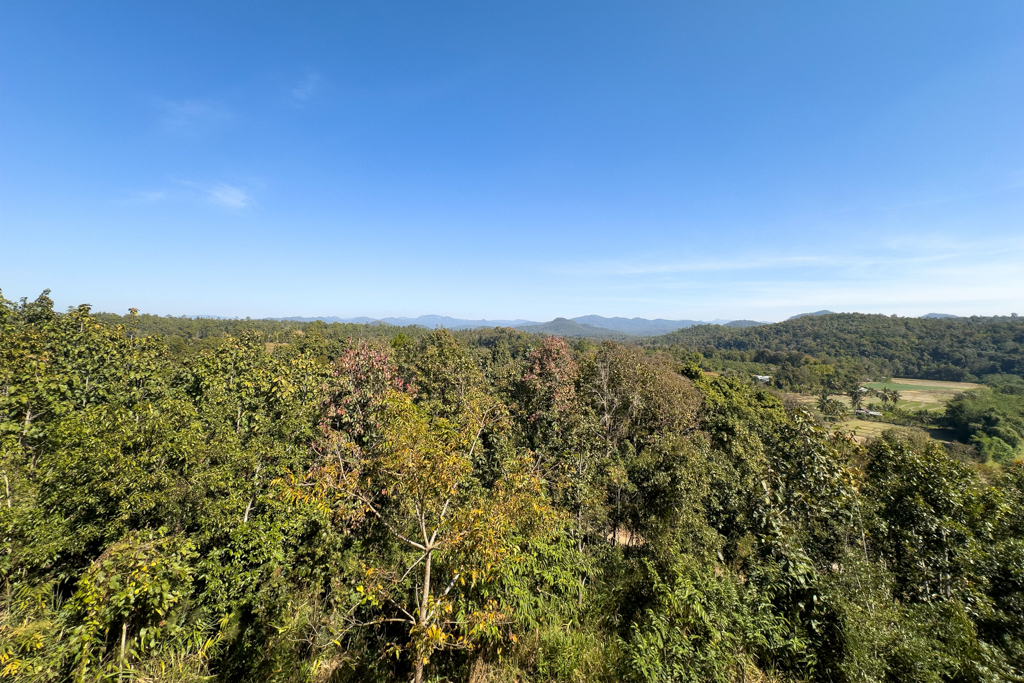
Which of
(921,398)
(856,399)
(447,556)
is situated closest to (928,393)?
(921,398)

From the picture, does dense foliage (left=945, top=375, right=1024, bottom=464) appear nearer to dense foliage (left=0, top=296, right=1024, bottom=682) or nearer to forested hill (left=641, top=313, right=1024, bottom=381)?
dense foliage (left=0, top=296, right=1024, bottom=682)

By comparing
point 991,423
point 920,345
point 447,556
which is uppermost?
point 920,345

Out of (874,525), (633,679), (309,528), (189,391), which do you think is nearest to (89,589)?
(309,528)

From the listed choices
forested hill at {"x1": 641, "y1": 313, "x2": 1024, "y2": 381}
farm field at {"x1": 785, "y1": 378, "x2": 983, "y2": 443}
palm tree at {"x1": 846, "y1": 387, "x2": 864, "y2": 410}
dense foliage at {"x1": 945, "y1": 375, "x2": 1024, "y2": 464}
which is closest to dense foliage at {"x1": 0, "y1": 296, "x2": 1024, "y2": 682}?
dense foliage at {"x1": 945, "y1": 375, "x2": 1024, "y2": 464}

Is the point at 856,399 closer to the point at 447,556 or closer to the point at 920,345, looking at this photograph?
the point at 920,345

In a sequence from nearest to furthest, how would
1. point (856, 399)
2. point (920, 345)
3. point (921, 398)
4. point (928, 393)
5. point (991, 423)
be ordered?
1. point (991, 423)
2. point (856, 399)
3. point (921, 398)
4. point (928, 393)
5. point (920, 345)

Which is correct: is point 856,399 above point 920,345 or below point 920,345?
below

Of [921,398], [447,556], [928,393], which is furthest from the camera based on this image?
[928,393]

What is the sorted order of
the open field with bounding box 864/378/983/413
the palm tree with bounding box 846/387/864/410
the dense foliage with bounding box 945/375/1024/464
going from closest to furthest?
the dense foliage with bounding box 945/375/1024/464 < the open field with bounding box 864/378/983/413 < the palm tree with bounding box 846/387/864/410
